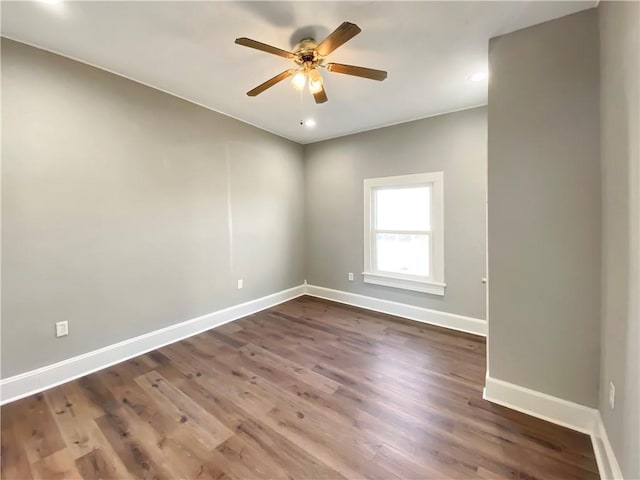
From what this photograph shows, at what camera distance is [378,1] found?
162 cm

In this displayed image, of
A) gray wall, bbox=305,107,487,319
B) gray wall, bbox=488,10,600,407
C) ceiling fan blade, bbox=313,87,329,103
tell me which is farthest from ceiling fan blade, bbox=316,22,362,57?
gray wall, bbox=305,107,487,319

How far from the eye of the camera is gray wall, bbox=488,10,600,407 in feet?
5.40

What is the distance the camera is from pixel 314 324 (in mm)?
3406

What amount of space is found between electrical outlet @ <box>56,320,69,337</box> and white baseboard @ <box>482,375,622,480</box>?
3.35 m

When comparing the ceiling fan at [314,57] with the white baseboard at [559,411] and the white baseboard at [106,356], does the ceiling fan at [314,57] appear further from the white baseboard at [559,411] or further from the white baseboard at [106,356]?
the white baseboard at [106,356]

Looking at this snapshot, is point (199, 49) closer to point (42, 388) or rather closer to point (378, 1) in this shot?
point (378, 1)

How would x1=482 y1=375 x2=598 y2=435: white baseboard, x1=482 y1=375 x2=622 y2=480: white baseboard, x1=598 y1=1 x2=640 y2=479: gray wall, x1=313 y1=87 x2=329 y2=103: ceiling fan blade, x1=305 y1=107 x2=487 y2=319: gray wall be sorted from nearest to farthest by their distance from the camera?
x1=598 y1=1 x2=640 y2=479: gray wall < x1=482 y1=375 x2=622 y2=480: white baseboard < x1=482 y1=375 x2=598 y2=435: white baseboard < x1=313 y1=87 x2=329 y2=103: ceiling fan blade < x1=305 y1=107 x2=487 y2=319: gray wall

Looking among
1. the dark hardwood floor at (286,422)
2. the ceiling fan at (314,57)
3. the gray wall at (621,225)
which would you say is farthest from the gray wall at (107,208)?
the gray wall at (621,225)

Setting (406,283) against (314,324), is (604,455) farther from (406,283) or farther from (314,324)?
(314,324)

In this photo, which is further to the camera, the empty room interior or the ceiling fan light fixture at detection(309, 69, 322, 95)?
the ceiling fan light fixture at detection(309, 69, 322, 95)

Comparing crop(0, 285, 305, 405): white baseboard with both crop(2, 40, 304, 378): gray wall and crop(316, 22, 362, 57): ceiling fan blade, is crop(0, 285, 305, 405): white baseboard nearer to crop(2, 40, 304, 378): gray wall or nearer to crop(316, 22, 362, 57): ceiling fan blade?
crop(2, 40, 304, 378): gray wall

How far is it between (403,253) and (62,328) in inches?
143

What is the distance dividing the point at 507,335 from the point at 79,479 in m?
2.68

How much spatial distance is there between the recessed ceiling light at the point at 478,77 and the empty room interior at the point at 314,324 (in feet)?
0.18
